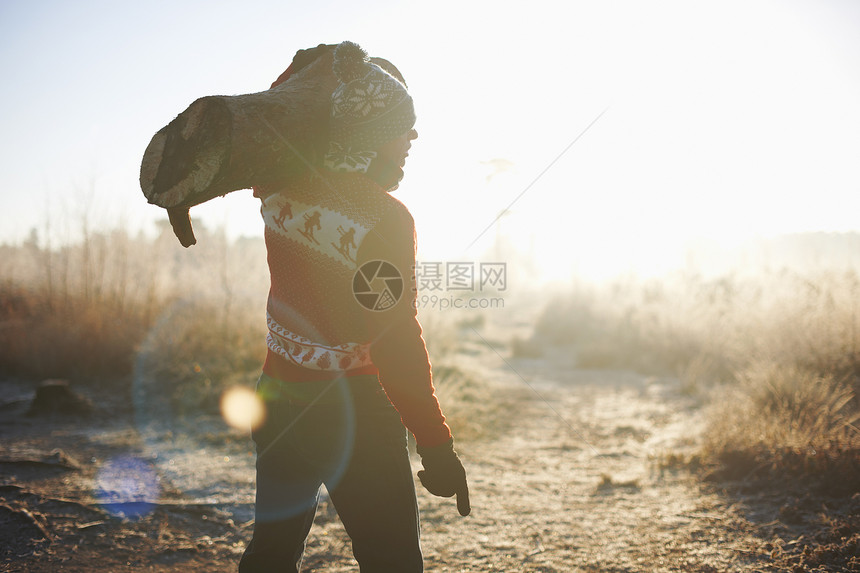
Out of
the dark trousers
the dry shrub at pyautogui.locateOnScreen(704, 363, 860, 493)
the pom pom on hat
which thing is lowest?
the dry shrub at pyautogui.locateOnScreen(704, 363, 860, 493)

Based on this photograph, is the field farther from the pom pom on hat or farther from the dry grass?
the pom pom on hat

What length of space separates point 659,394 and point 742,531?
423 centimetres

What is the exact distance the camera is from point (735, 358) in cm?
645

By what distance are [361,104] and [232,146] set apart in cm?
33

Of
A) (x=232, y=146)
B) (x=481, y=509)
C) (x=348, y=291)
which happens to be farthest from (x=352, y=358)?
(x=481, y=509)

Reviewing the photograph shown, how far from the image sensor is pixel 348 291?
4.14ft

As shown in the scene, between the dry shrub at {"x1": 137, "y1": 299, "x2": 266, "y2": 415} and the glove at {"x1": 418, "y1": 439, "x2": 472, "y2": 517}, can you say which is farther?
the dry shrub at {"x1": 137, "y1": 299, "x2": 266, "y2": 415}

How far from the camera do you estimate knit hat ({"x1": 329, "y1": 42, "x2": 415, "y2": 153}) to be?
4.26ft

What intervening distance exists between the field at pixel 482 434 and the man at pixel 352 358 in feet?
5.17

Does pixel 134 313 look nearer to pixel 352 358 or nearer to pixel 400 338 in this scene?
pixel 352 358

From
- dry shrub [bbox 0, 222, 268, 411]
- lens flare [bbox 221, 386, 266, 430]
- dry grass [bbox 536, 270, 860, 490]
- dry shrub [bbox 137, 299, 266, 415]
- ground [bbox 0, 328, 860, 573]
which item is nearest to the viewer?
ground [bbox 0, 328, 860, 573]

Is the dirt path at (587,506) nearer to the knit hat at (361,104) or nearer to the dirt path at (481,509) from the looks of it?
the dirt path at (481,509)

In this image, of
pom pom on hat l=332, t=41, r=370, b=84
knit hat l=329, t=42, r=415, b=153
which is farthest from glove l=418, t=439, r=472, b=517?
pom pom on hat l=332, t=41, r=370, b=84

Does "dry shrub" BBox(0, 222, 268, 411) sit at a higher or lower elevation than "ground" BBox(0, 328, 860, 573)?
higher
